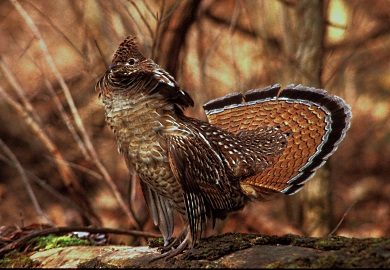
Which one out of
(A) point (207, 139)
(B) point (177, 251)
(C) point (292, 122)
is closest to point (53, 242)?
(B) point (177, 251)

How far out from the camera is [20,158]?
331 inches

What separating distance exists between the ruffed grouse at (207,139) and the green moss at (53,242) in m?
0.55

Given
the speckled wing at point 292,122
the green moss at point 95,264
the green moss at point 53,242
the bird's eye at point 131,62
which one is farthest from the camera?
the speckled wing at point 292,122

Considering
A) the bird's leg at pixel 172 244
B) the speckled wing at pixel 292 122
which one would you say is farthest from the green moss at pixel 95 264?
the speckled wing at pixel 292 122

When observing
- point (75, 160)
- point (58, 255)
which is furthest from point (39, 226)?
point (75, 160)

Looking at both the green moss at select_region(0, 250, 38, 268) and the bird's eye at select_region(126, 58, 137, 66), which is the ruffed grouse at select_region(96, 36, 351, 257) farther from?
the green moss at select_region(0, 250, 38, 268)

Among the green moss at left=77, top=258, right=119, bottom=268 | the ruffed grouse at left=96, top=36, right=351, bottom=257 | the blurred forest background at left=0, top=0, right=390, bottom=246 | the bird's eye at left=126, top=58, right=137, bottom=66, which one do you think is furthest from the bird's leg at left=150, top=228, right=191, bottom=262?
the blurred forest background at left=0, top=0, right=390, bottom=246

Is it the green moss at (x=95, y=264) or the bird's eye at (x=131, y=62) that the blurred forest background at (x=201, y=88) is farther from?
the green moss at (x=95, y=264)

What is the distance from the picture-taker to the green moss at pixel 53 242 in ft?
12.3

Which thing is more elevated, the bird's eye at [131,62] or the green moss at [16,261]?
the bird's eye at [131,62]

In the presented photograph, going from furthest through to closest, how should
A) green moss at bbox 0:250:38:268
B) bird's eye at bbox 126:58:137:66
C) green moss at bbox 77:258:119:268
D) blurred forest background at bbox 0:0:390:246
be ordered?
1. blurred forest background at bbox 0:0:390:246
2. bird's eye at bbox 126:58:137:66
3. green moss at bbox 0:250:38:268
4. green moss at bbox 77:258:119:268

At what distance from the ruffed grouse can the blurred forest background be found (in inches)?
61.8

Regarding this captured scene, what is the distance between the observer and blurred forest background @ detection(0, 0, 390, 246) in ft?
21.5

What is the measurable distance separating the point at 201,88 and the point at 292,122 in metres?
2.02
